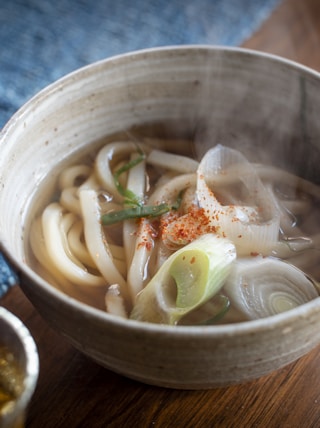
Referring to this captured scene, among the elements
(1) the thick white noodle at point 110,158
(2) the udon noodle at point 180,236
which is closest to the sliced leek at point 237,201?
(2) the udon noodle at point 180,236

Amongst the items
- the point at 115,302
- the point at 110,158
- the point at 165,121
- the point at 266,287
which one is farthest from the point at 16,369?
the point at 165,121

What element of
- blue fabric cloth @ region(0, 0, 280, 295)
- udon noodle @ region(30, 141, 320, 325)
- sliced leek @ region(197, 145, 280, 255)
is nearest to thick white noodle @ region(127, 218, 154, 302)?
udon noodle @ region(30, 141, 320, 325)

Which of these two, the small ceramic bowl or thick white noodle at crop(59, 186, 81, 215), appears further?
thick white noodle at crop(59, 186, 81, 215)

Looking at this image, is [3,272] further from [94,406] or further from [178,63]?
[178,63]

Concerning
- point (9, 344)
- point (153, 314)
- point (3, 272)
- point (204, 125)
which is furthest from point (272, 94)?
point (9, 344)

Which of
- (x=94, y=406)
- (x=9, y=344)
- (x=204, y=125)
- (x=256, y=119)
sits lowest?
(x=94, y=406)

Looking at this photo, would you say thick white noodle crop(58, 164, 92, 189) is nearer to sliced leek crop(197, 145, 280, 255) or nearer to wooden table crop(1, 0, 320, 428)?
sliced leek crop(197, 145, 280, 255)
